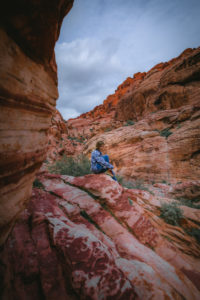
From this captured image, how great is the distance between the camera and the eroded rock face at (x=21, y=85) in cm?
93

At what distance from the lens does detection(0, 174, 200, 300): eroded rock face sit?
1.09 meters

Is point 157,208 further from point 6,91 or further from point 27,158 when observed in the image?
point 6,91

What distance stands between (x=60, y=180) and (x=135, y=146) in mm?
7718

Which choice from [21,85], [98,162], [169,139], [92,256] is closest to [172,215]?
[98,162]

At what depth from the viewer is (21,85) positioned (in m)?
1.10

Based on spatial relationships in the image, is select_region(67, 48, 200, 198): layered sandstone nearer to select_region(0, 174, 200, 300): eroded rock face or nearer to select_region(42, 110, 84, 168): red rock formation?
select_region(0, 174, 200, 300): eroded rock face

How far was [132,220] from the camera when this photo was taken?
2.64 m

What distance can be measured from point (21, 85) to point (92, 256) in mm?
1994

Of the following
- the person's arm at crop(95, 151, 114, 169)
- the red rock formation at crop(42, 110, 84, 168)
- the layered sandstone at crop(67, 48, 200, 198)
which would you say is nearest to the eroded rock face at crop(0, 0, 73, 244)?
the person's arm at crop(95, 151, 114, 169)

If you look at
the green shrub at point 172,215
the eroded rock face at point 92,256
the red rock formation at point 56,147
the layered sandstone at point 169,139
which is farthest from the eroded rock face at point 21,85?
the red rock formation at point 56,147

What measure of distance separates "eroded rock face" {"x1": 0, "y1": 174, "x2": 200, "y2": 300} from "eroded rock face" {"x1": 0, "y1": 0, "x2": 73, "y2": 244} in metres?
0.42

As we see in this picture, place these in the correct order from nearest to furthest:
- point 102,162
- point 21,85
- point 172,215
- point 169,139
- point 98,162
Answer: point 21,85
point 172,215
point 102,162
point 98,162
point 169,139

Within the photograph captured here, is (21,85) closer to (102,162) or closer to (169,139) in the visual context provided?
(102,162)

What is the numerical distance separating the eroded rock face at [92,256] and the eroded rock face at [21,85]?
1.38 ft
